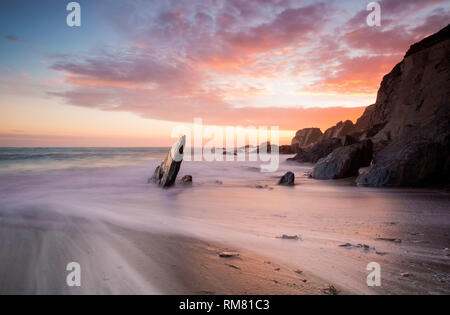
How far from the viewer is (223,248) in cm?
335

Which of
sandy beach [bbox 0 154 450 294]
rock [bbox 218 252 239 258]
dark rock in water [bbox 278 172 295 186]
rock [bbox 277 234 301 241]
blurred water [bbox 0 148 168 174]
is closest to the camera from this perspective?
sandy beach [bbox 0 154 450 294]

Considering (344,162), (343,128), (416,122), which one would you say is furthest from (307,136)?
(344,162)

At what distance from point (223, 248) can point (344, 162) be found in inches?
445

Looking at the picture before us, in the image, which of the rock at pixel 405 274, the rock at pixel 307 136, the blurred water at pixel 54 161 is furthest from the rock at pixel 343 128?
the rock at pixel 405 274

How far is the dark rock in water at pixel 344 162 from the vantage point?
1239 centimetres

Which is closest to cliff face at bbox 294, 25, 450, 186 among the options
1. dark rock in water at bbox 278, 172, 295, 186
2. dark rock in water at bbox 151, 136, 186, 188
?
dark rock in water at bbox 278, 172, 295, 186

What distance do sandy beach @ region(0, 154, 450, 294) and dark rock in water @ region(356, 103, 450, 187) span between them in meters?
3.26

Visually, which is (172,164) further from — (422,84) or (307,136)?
(307,136)

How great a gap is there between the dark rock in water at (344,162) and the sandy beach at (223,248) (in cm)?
623

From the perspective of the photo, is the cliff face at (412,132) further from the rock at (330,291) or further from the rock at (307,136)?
the rock at (307,136)

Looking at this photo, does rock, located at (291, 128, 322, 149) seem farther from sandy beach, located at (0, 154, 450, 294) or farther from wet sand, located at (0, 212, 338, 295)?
wet sand, located at (0, 212, 338, 295)

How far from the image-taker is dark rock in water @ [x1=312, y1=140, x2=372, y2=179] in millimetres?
12391

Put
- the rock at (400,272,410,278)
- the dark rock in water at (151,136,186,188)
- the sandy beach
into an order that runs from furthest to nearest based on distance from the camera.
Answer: the dark rock in water at (151,136,186,188) < the rock at (400,272,410,278) < the sandy beach

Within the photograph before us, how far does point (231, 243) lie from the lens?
358cm
